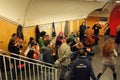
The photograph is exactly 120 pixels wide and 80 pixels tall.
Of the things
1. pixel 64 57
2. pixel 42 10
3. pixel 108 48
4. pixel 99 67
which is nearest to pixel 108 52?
pixel 108 48

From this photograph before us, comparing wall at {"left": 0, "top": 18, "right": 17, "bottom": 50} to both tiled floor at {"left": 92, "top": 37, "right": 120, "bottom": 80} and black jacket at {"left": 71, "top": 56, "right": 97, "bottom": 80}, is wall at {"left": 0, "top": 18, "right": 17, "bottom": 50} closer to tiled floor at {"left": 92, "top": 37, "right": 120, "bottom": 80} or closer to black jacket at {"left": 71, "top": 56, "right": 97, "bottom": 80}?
tiled floor at {"left": 92, "top": 37, "right": 120, "bottom": 80}

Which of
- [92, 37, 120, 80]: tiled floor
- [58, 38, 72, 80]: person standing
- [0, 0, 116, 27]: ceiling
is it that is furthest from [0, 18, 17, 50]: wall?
[92, 37, 120, 80]: tiled floor

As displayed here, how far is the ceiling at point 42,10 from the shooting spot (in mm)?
7582

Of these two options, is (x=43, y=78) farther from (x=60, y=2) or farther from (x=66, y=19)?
(x=66, y=19)

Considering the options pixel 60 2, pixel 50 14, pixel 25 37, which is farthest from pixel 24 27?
pixel 60 2

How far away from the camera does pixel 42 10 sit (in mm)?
9188

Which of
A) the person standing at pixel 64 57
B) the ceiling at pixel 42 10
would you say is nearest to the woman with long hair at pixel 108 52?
the person standing at pixel 64 57

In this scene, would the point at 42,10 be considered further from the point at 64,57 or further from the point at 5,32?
the point at 64,57

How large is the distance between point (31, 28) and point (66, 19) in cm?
337

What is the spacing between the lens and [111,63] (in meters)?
5.89

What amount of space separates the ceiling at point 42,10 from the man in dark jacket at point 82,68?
3.84m

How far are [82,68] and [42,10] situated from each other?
17.1 feet

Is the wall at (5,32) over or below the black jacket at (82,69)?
over

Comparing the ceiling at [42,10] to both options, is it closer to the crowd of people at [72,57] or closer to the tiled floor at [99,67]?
the crowd of people at [72,57]
